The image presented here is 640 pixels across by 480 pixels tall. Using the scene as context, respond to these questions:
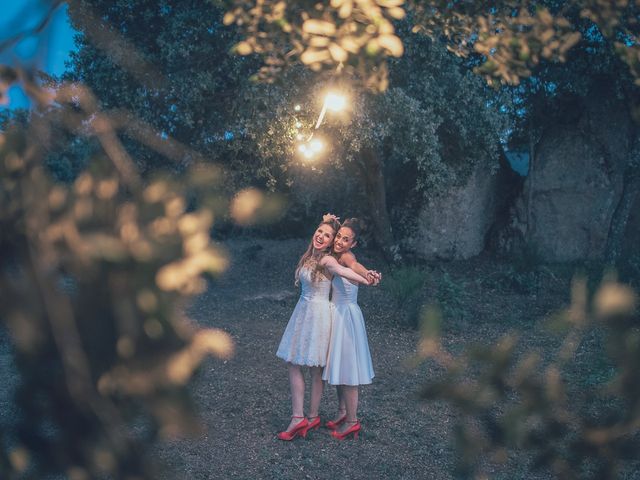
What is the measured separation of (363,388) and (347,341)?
1803 millimetres

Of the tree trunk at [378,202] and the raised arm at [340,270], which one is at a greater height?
the tree trunk at [378,202]

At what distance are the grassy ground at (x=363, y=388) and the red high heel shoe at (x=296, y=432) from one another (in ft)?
0.18

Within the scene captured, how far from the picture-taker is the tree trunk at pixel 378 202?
40.2 ft

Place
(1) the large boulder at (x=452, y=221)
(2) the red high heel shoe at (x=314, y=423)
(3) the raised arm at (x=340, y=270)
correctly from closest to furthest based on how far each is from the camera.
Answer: (3) the raised arm at (x=340, y=270)
(2) the red high heel shoe at (x=314, y=423)
(1) the large boulder at (x=452, y=221)

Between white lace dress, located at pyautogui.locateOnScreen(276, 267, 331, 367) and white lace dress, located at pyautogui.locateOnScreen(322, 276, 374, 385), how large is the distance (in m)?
0.07

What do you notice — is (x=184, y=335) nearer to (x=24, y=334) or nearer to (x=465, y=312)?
(x=24, y=334)

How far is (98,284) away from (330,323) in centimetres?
397

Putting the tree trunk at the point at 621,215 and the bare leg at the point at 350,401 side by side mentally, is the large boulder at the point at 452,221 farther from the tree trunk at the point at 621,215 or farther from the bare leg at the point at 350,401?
the bare leg at the point at 350,401

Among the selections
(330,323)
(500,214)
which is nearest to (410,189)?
(500,214)

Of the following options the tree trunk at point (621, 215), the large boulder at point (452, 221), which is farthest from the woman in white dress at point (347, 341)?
the tree trunk at point (621, 215)

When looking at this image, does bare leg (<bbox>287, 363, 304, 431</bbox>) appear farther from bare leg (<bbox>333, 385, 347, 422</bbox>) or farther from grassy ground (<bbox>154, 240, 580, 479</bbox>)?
bare leg (<bbox>333, 385, 347, 422</bbox>)

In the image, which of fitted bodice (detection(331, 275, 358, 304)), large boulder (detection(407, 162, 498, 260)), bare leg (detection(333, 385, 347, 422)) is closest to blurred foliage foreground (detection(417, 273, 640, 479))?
fitted bodice (detection(331, 275, 358, 304))

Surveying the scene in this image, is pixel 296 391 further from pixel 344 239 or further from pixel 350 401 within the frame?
pixel 344 239

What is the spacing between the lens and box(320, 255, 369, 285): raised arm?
16.9ft
